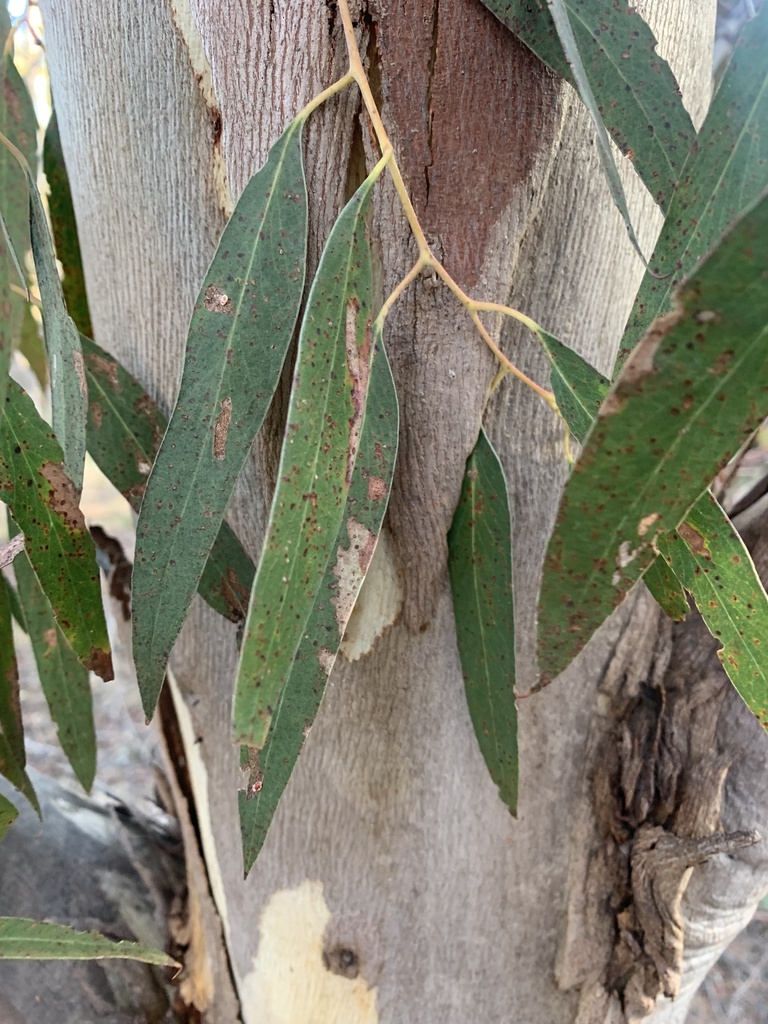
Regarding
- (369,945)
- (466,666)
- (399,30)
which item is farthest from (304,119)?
(369,945)

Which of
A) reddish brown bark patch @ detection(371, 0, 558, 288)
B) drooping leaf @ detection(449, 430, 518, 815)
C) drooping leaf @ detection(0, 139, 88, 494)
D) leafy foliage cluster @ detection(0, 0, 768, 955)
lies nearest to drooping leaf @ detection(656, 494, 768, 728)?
leafy foliage cluster @ detection(0, 0, 768, 955)

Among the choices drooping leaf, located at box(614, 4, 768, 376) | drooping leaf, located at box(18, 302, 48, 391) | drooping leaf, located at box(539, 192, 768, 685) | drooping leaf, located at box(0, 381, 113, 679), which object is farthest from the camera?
drooping leaf, located at box(18, 302, 48, 391)

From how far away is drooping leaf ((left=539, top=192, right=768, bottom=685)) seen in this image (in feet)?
0.95

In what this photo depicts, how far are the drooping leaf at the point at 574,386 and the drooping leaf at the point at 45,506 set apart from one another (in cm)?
33

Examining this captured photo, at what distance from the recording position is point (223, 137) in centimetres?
53

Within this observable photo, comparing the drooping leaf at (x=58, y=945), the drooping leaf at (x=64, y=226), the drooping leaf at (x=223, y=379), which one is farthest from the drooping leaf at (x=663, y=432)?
the drooping leaf at (x=64, y=226)

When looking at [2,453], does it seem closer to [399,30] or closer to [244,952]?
[399,30]

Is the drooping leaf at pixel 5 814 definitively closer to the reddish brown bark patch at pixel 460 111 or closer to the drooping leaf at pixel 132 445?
the drooping leaf at pixel 132 445

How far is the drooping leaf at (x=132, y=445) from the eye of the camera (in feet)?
1.97

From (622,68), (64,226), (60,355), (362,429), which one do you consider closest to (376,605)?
(362,429)

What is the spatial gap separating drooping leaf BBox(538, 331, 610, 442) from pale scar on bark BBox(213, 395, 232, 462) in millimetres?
218

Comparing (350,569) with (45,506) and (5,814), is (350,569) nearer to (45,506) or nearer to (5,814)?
(45,506)

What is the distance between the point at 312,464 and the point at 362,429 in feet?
0.30

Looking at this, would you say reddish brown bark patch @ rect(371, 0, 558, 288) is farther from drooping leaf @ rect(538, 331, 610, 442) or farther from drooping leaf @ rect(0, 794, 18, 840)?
drooping leaf @ rect(0, 794, 18, 840)
